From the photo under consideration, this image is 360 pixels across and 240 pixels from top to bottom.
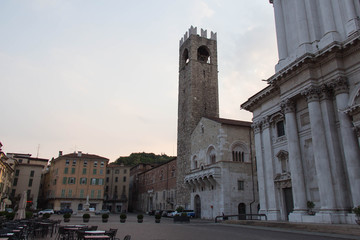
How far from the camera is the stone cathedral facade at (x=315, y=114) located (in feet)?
53.6

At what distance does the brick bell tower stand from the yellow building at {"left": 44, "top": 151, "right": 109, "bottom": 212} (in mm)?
20828

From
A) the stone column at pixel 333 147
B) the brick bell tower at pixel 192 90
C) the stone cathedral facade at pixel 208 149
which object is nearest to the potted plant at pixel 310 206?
the stone column at pixel 333 147

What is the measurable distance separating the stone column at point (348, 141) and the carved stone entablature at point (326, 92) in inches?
22.7

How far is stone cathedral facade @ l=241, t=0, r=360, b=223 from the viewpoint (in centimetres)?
1633

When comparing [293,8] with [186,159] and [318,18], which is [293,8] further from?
[186,159]

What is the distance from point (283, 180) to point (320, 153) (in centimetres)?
520

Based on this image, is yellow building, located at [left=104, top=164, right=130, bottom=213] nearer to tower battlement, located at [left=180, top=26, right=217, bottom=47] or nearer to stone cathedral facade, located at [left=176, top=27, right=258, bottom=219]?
stone cathedral facade, located at [left=176, top=27, right=258, bottom=219]

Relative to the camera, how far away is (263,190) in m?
23.8

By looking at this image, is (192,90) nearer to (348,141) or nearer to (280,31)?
(280,31)

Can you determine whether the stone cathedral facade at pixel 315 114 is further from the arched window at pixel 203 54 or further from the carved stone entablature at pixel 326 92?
the arched window at pixel 203 54

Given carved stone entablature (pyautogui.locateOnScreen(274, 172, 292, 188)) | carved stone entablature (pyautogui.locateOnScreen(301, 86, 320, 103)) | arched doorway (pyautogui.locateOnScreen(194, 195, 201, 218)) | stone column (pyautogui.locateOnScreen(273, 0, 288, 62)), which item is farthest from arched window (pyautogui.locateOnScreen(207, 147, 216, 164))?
carved stone entablature (pyautogui.locateOnScreen(301, 86, 320, 103))

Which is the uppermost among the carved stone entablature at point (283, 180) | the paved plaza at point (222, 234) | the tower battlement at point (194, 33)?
the tower battlement at point (194, 33)

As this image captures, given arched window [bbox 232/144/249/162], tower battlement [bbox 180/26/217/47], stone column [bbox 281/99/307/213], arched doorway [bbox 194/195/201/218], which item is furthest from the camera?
tower battlement [bbox 180/26/217/47]

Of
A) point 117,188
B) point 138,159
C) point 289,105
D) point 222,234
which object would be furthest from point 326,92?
point 138,159
